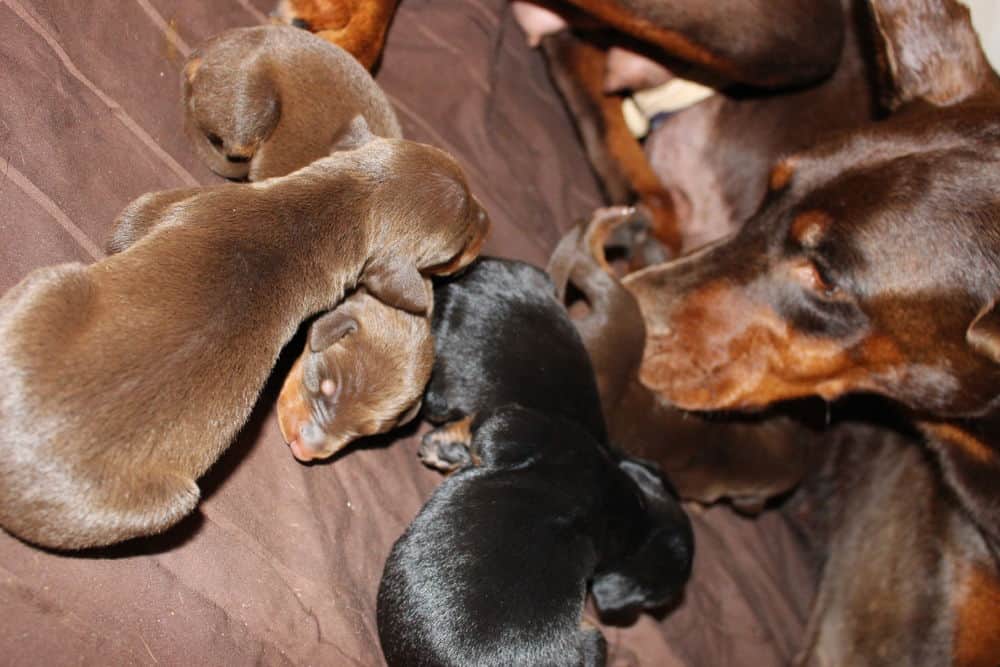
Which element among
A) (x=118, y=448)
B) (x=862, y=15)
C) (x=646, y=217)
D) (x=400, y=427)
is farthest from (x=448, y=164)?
(x=862, y=15)

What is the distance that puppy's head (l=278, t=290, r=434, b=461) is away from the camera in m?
2.29

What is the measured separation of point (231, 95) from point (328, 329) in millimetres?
605

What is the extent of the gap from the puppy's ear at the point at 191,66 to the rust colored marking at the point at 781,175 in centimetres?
177

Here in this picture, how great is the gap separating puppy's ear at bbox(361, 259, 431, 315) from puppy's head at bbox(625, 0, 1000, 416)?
1.05 metres

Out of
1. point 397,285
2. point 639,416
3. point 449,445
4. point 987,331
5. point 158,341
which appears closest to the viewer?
point 158,341

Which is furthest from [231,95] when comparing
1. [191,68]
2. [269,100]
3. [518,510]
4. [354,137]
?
[518,510]

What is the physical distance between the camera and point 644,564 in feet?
8.72

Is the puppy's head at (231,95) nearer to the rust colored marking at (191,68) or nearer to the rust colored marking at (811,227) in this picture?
the rust colored marking at (191,68)

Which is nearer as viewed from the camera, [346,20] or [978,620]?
[346,20]

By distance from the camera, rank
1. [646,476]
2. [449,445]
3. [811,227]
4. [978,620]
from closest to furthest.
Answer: [449,445] < [811,227] < [646,476] < [978,620]

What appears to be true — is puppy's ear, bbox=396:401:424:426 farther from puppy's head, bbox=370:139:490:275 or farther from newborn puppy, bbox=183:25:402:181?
newborn puppy, bbox=183:25:402:181

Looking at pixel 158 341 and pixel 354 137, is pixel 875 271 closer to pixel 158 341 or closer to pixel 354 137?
pixel 354 137

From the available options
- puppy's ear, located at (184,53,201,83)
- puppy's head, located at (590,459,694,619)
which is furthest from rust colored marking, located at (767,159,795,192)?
puppy's ear, located at (184,53,201,83)

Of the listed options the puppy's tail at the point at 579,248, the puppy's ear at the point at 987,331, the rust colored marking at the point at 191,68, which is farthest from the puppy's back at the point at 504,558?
the rust colored marking at the point at 191,68
